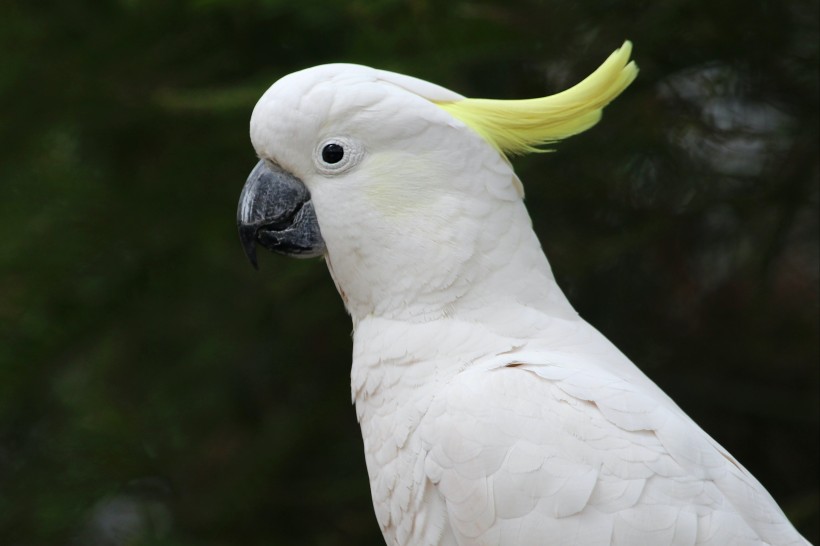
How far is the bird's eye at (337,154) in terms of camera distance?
163 cm

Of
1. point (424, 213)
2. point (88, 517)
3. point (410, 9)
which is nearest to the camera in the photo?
point (424, 213)

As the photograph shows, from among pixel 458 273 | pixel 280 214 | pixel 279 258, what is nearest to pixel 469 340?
pixel 458 273

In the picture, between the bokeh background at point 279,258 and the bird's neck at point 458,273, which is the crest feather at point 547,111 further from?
the bokeh background at point 279,258

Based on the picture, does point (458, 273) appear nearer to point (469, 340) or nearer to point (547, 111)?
point (469, 340)

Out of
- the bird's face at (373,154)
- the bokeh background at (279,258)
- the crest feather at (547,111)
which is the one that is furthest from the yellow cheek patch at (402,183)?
the bokeh background at (279,258)

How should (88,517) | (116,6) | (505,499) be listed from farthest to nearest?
(88,517)
(116,6)
(505,499)

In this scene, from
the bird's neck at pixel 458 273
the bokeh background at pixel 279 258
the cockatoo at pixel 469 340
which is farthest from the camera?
the bokeh background at pixel 279 258

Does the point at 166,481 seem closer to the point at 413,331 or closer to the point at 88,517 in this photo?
the point at 88,517

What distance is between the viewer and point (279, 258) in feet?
9.10

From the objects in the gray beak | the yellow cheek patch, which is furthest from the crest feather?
the gray beak

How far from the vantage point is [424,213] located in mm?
1616

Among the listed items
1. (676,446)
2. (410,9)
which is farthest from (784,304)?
(676,446)

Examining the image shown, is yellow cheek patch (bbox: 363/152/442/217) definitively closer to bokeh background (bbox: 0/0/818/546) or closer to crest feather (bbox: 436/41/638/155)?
crest feather (bbox: 436/41/638/155)

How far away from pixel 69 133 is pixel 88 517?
108 centimetres
